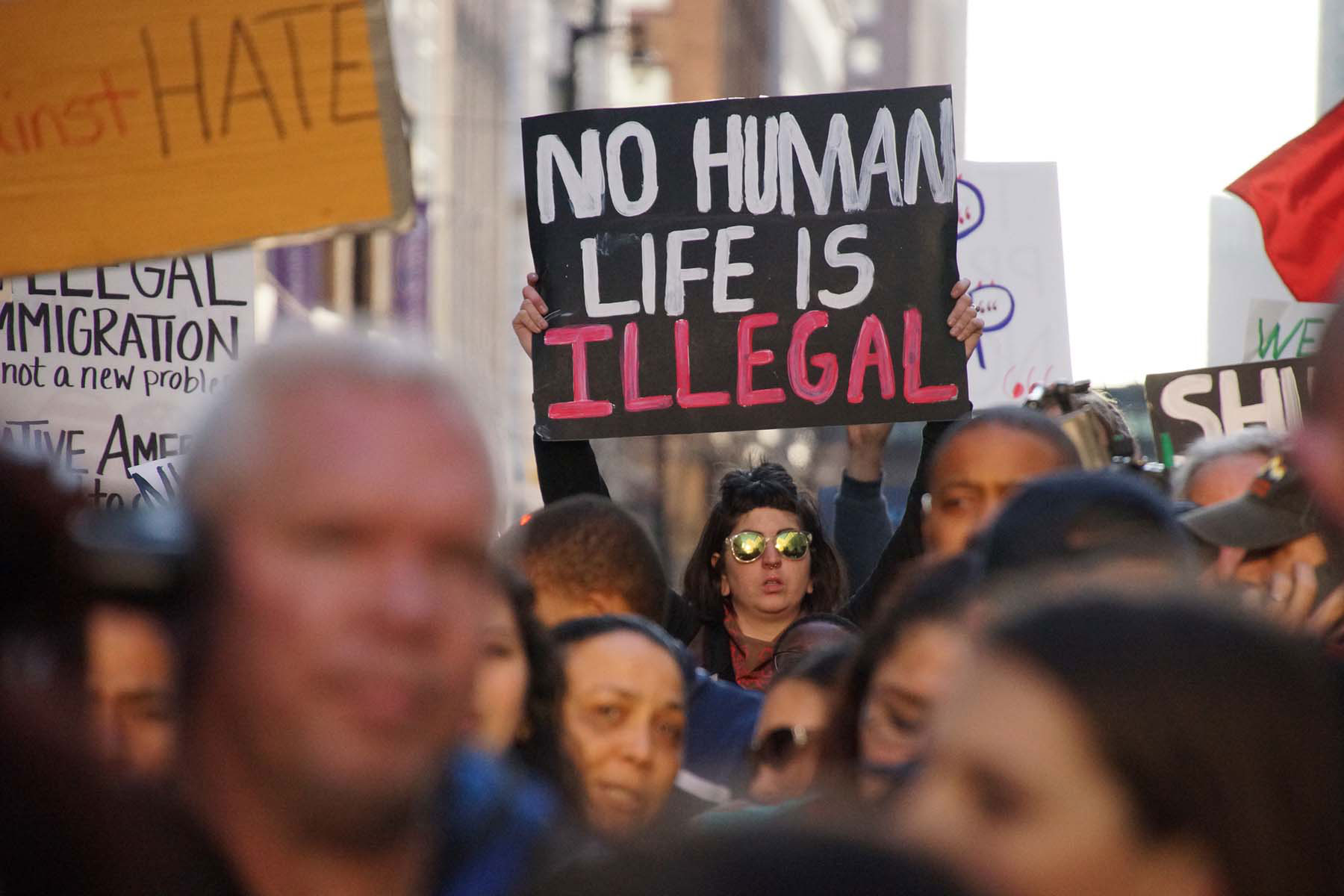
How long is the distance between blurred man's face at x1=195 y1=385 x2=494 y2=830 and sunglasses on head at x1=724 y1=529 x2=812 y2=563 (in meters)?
3.14

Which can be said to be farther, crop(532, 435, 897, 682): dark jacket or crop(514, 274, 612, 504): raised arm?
crop(514, 274, 612, 504): raised arm

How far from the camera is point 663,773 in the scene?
3.27m

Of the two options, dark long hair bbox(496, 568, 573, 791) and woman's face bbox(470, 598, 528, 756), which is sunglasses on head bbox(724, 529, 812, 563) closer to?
dark long hair bbox(496, 568, 573, 791)

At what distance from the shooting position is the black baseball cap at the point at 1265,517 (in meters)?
3.29

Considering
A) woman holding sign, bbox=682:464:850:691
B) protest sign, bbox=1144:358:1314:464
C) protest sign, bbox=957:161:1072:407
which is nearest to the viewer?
woman holding sign, bbox=682:464:850:691

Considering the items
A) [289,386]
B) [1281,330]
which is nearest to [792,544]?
[289,386]

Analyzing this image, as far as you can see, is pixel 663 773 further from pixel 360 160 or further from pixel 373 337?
pixel 373 337

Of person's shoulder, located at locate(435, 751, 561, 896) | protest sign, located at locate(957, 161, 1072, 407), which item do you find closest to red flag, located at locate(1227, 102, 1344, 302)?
protest sign, located at locate(957, 161, 1072, 407)

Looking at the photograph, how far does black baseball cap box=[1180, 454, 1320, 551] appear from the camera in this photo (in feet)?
10.8

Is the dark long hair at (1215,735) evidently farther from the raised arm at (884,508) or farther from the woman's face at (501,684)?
the raised arm at (884,508)

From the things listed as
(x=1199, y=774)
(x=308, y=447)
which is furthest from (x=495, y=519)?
(x=1199, y=774)

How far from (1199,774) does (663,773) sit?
1841 millimetres

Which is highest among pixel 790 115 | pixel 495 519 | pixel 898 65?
pixel 898 65

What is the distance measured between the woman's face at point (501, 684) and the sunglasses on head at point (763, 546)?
1.79 m
